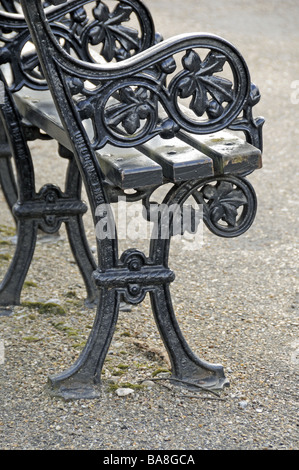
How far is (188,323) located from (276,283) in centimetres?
61

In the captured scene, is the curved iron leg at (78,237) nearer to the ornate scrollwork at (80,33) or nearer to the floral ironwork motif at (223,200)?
the ornate scrollwork at (80,33)

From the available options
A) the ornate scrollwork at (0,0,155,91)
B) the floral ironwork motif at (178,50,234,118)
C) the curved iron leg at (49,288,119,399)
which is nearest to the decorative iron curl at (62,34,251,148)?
the floral ironwork motif at (178,50,234,118)

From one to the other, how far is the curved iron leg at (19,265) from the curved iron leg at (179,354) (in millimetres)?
843

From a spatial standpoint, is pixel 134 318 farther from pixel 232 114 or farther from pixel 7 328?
pixel 232 114

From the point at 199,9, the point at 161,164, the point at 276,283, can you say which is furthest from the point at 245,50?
the point at 161,164

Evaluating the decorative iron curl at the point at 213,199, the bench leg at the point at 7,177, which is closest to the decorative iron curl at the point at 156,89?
the decorative iron curl at the point at 213,199

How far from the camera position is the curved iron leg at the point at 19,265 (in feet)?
11.1

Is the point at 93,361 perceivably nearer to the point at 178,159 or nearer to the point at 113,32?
the point at 178,159

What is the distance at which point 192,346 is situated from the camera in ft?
10.4

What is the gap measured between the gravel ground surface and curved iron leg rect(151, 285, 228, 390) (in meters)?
0.06

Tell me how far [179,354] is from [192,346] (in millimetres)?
343

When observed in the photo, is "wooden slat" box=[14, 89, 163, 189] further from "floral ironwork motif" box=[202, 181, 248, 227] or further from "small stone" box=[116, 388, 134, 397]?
"small stone" box=[116, 388, 134, 397]

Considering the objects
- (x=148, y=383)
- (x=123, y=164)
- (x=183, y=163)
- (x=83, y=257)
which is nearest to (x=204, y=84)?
(x=183, y=163)

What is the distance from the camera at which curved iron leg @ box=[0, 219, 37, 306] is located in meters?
3.38
